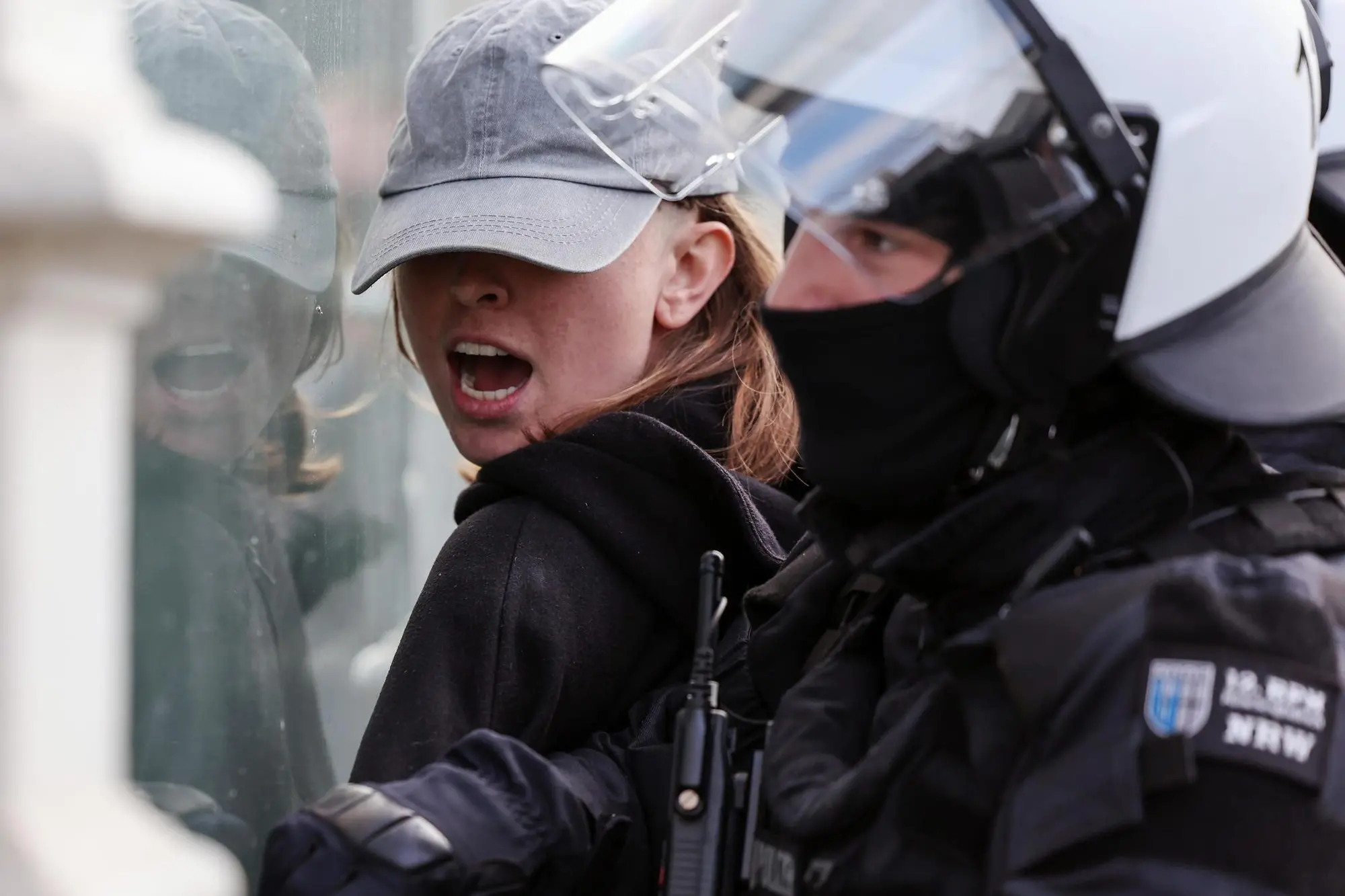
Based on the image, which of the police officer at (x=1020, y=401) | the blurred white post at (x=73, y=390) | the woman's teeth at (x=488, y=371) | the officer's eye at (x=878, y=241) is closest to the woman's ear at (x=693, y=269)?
the woman's teeth at (x=488, y=371)

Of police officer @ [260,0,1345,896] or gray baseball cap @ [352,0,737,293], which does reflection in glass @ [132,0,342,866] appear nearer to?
gray baseball cap @ [352,0,737,293]

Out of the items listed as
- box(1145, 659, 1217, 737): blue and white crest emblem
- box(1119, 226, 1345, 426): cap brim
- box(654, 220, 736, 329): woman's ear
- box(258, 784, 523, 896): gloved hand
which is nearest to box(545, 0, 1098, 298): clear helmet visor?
box(1119, 226, 1345, 426): cap brim

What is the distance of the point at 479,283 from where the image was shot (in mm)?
1899

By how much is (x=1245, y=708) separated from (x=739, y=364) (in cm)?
100

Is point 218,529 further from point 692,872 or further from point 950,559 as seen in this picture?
point 950,559

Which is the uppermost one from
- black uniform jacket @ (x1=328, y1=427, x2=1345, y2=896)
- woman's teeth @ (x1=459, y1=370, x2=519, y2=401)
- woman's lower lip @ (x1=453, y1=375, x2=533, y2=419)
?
woman's teeth @ (x1=459, y1=370, x2=519, y2=401)

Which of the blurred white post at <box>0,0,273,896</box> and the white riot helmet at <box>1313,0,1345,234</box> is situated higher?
the white riot helmet at <box>1313,0,1345,234</box>

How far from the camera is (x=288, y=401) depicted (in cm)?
195

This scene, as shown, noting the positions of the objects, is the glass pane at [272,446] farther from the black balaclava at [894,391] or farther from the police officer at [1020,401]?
the black balaclava at [894,391]

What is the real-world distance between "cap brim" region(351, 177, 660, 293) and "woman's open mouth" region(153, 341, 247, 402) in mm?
203

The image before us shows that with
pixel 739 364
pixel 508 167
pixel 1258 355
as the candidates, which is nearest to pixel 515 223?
pixel 508 167

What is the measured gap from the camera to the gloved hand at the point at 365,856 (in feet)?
4.39

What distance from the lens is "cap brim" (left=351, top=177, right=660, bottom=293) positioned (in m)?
1.79

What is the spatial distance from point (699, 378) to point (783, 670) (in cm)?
49
